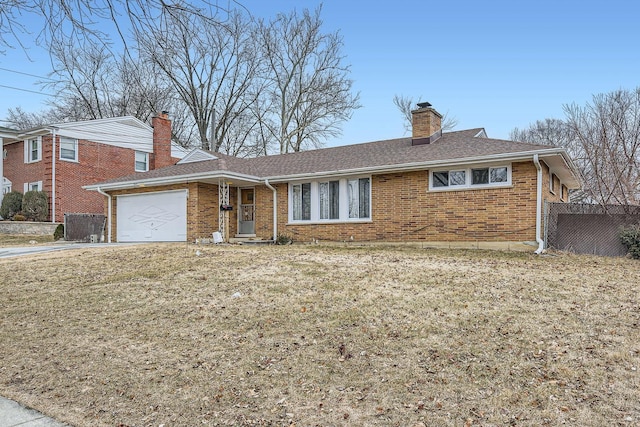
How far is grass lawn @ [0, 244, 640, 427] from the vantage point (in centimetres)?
362

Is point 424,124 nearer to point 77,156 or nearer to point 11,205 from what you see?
point 77,156

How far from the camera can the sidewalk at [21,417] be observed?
11.8ft

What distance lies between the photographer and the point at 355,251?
40.3 feet

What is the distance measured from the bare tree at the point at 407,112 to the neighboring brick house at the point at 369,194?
46.6 ft

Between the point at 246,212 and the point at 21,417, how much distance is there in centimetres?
1415

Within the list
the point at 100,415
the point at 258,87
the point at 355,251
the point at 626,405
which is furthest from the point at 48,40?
the point at 258,87

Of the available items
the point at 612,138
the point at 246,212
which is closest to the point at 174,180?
the point at 246,212

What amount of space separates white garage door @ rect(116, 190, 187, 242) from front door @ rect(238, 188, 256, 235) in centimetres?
221

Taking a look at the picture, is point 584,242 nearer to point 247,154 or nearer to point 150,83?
point 247,154

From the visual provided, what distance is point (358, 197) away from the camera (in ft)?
48.6

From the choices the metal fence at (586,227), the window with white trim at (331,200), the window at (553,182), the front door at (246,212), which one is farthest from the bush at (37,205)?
the window at (553,182)

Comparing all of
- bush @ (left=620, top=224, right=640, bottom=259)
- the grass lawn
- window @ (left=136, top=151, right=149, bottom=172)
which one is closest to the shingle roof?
bush @ (left=620, top=224, right=640, bottom=259)

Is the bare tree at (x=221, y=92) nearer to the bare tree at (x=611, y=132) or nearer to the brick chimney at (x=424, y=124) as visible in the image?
the brick chimney at (x=424, y=124)

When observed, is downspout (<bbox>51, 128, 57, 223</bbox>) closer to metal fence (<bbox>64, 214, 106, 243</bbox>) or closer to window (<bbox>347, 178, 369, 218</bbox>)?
metal fence (<bbox>64, 214, 106, 243</bbox>)
